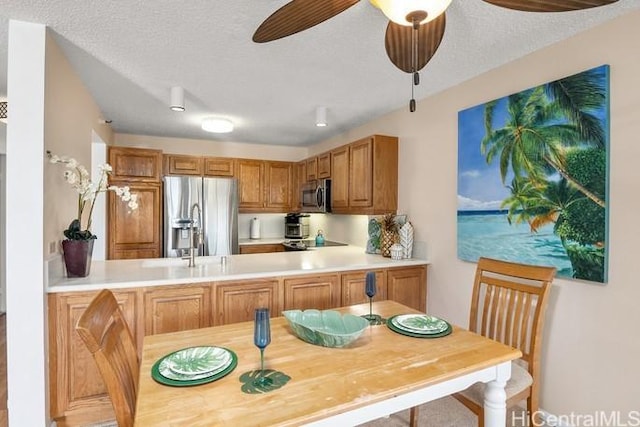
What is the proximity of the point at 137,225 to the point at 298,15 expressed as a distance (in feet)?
11.2

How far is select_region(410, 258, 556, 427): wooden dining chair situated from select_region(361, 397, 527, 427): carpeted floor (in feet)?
0.51

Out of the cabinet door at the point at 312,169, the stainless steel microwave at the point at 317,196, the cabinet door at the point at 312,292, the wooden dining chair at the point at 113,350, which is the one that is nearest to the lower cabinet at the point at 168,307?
the cabinet door at the point at 312,292

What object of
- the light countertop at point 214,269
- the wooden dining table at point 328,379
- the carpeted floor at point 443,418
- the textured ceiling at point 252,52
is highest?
the textured ceiling at point 252,52

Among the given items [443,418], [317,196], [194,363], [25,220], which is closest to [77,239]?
[25,220]

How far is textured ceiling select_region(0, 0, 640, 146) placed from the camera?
5.43 ft

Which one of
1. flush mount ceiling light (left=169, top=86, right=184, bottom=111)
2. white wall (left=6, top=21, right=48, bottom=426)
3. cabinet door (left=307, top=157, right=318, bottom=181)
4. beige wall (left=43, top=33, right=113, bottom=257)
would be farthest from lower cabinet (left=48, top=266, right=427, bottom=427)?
cabinet door (left=307, top=157, right=318, bottom=181)

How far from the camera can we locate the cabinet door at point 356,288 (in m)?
2.70

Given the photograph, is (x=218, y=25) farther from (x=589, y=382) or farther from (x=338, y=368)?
(x=589, y=382)

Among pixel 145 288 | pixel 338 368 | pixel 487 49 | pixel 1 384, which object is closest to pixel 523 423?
pixel 338 368

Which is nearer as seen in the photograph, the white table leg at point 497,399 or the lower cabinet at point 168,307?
the white table leg at point 497,399

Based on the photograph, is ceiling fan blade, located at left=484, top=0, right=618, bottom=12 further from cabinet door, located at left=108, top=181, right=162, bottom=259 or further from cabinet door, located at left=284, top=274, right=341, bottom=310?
cabinet door, located at left=108, top=181, right=162, bottom=259

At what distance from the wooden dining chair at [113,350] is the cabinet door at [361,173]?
2.32m

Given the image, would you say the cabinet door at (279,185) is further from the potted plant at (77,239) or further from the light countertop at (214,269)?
the potted plant at (77,239)

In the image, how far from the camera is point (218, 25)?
5.79ft
